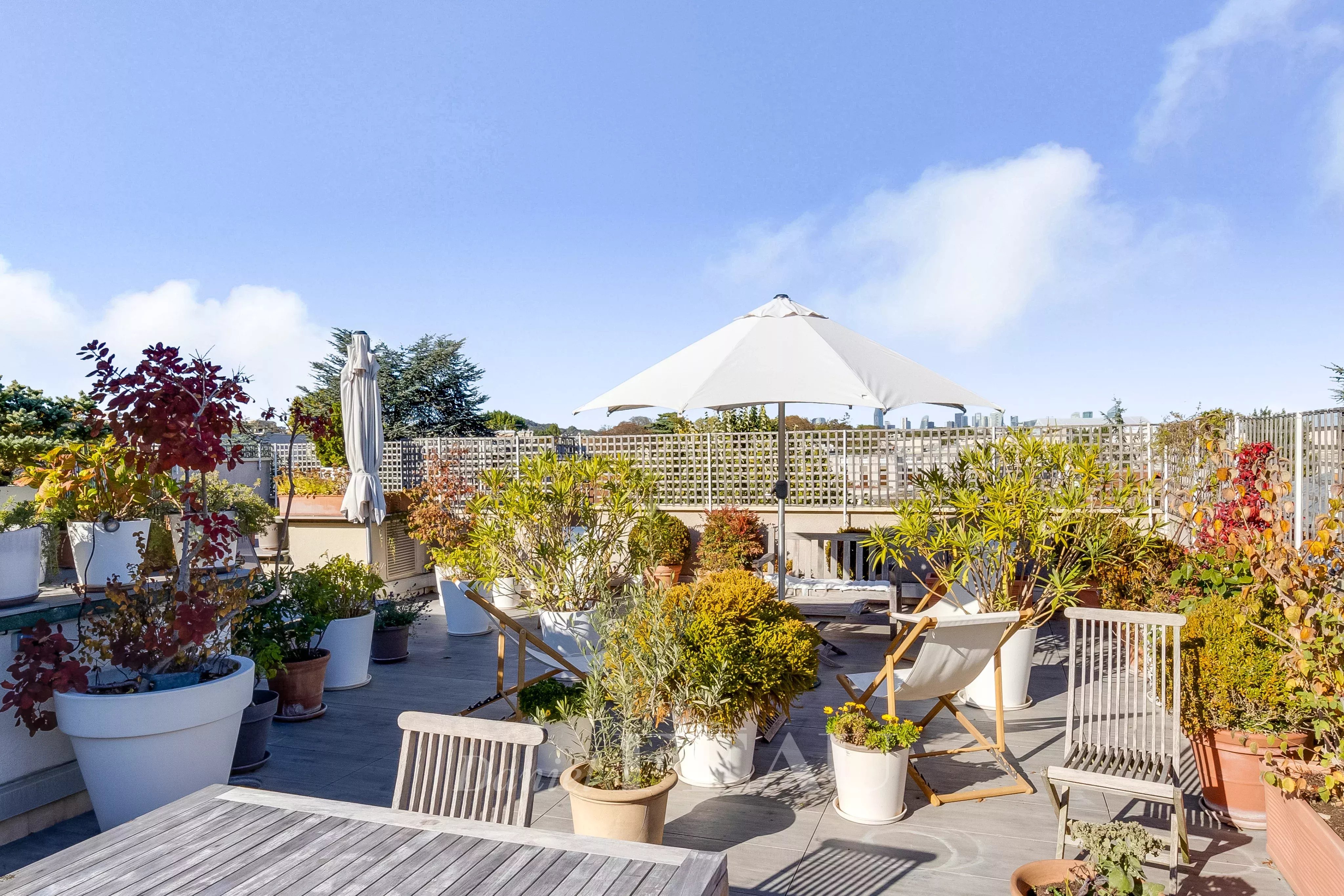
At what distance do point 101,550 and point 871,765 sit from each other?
3.49 m

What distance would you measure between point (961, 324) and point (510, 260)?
25.3ft

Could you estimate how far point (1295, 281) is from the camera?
1072 cm

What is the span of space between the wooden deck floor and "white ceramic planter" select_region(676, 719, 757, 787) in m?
0.06

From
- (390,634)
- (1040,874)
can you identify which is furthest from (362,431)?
(1040,874)

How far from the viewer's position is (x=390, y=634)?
236 inches

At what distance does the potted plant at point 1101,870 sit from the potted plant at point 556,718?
5.23ft

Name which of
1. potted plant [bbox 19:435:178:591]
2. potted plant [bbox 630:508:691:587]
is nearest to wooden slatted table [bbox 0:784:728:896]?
potted plant [bbox 19:435:178:591]

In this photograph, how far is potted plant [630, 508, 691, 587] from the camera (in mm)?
4621

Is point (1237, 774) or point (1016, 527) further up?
point (1016, 527)

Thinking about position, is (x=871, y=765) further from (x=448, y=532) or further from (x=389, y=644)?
(x=448, y=532)

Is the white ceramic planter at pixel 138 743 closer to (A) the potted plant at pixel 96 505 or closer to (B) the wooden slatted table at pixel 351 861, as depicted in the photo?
(A) the potted plant at pixel 96 505

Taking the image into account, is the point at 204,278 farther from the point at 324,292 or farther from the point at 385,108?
the point at 385,108

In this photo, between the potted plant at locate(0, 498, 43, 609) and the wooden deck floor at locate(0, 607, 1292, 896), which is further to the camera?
the potted plant at locate(0, 498, 43, 609)

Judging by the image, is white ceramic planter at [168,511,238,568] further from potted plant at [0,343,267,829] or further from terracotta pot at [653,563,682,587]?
terracotta pot at [653,563,682,587]
